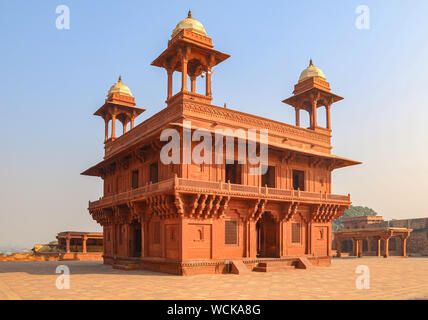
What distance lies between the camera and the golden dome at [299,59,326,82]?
29138mm

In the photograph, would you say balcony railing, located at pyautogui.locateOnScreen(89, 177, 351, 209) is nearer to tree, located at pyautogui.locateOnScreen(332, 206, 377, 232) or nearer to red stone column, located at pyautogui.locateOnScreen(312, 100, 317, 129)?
red stone column, located at pyautogui.locateOnScreen(312, 100, 317, 129)

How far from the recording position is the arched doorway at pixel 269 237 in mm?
23797

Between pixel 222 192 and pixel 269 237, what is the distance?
587 centimetres

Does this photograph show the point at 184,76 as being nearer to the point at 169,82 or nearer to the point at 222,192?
the point at 169,82

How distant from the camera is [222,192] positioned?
66.2 ft

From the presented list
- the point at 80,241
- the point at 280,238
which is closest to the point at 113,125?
the point at 280,238

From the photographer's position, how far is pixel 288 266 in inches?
891

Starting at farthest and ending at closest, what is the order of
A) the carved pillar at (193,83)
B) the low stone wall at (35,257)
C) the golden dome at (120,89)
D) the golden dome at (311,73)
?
the low stone wall at (35,257), the golden dome at (120,89), the golden dome at (311,73), the carved pillar at (193,83)

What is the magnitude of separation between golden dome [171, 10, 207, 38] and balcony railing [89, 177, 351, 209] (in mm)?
9072

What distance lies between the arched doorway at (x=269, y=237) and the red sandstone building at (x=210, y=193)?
6cm

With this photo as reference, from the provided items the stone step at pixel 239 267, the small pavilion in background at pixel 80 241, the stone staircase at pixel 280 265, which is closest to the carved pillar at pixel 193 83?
the stone step at pixel 239 267

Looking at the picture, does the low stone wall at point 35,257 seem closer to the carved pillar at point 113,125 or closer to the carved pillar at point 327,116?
the carved pillar at point 113,125
